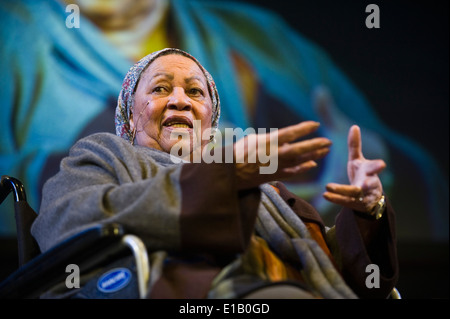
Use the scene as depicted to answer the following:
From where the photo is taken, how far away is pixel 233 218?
103 centimetres

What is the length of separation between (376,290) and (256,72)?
6.64 ft

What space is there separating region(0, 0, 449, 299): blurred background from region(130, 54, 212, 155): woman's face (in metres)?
1.15

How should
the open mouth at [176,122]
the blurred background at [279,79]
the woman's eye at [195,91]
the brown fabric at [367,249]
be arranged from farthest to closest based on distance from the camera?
the blurred background at [279,79] < the woman's eye at [195,91] < the open mouth at [176,122] < the brown fabric at [367,249]

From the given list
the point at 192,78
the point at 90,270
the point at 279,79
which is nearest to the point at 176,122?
the point at 192,78

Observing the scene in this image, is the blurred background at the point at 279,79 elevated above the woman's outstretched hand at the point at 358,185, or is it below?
above

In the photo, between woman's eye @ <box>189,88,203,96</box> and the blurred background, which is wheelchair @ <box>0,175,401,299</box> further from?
the blurred background

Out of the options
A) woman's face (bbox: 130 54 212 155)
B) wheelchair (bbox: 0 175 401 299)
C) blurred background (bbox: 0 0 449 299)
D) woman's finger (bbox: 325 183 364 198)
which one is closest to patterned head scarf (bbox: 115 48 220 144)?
woman's face (bbox: 130 54 212 155)

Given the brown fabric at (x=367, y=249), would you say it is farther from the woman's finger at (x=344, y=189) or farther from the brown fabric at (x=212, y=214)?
the brown fabric at (x=212, y=214)

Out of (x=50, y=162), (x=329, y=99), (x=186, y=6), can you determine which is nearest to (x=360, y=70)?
(x=329, y=99)

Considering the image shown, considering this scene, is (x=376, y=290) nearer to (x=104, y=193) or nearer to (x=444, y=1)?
(x=104, y=193)

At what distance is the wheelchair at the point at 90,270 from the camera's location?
941 mm

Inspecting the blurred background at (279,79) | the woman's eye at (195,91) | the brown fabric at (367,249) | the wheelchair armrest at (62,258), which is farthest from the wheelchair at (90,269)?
the blurred background at (279,79)

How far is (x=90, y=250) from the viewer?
0.95 m

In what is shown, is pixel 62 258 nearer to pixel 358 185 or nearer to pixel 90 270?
pixel 90 270
